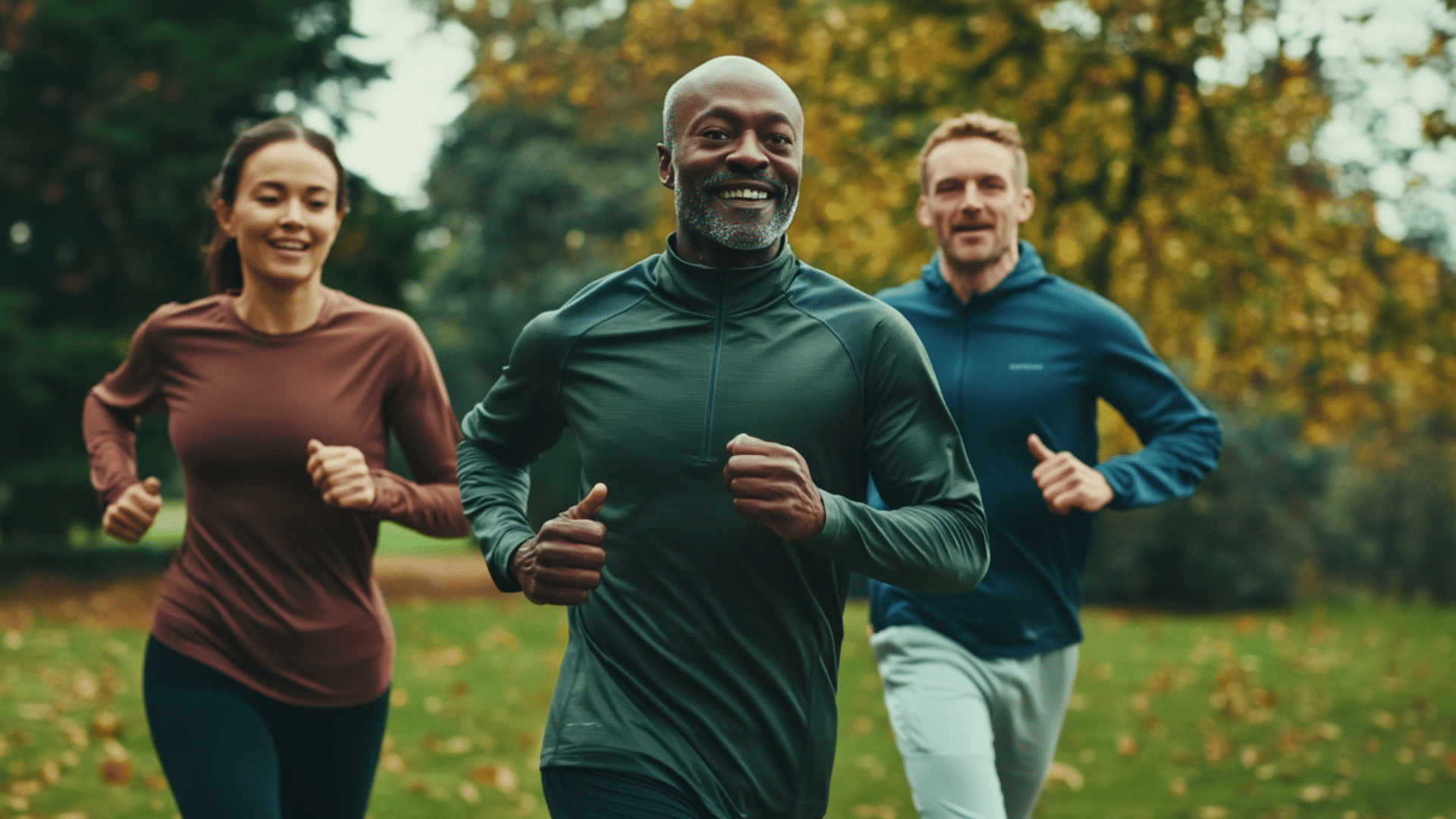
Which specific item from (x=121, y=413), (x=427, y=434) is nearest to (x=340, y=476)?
(x=427, y=434)

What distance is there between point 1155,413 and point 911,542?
7.44ft

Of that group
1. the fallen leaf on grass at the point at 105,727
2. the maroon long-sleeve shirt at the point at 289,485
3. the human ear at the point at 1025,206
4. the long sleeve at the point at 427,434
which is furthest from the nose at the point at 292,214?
the fallen leaf on grass at the point at 105,727

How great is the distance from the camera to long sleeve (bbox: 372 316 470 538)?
391 cm

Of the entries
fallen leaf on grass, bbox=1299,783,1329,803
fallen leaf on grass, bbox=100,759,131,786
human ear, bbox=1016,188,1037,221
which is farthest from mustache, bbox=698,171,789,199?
fallen leaf on grass, bbox=1299,783,1329,803

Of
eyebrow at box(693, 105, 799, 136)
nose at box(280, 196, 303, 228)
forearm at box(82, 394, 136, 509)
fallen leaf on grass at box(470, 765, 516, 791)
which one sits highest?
eyebrow at box(693, 105, 799, 136)

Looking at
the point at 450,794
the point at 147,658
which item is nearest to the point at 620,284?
the point at 147,658

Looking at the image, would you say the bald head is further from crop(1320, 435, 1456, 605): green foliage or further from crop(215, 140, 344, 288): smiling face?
crop(1320, 435, 1456, 605): green foliage

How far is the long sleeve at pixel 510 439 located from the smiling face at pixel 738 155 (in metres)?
0.39

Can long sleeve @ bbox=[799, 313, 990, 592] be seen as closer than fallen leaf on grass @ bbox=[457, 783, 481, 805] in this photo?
Yes

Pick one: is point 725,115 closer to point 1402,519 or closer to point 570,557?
point 570,557

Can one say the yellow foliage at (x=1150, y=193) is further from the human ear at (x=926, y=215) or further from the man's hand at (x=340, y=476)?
the man's hand at (x=340, y=476)

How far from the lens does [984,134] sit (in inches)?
180

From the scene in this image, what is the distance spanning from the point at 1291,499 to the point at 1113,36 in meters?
13.9

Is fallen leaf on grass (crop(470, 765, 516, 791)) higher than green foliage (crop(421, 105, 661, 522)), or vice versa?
green foliage (crop(421, 105, 661, 522))
